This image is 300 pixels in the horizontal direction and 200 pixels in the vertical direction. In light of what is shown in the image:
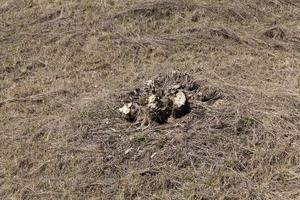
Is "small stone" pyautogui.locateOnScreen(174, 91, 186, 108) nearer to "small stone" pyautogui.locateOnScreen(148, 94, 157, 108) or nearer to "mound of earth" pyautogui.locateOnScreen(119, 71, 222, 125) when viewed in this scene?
"mound of earth" pyautogui.locateOnScreen(119, 71, 222, 125)

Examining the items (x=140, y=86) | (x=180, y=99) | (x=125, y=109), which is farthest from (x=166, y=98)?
(x=140, y=86)

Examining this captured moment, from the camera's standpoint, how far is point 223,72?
5918 mm

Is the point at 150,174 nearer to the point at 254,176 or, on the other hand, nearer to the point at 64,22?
the point at 254,176

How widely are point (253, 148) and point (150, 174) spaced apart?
94 centimetres

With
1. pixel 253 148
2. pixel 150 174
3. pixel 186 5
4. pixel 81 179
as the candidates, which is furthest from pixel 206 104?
pixel 186 5

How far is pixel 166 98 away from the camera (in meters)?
4.83

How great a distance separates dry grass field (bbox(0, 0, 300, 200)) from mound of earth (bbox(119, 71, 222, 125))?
7cm

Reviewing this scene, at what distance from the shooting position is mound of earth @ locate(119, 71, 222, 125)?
187 inches

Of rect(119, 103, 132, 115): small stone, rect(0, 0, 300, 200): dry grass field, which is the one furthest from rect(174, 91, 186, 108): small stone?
rect(119, 103, 132, 115): small stone

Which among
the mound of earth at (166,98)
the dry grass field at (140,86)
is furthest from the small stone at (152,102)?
the dry grass field at (140,86)

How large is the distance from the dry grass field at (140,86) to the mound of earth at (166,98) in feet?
0.24

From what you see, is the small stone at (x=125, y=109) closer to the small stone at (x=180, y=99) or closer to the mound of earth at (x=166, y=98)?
the mound of earth at (x=166, y=98)

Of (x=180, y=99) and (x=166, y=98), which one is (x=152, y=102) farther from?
(x=180, y=99)

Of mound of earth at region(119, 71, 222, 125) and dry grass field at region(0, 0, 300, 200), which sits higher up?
mound of earth at region(119, 71, 222, 125)
